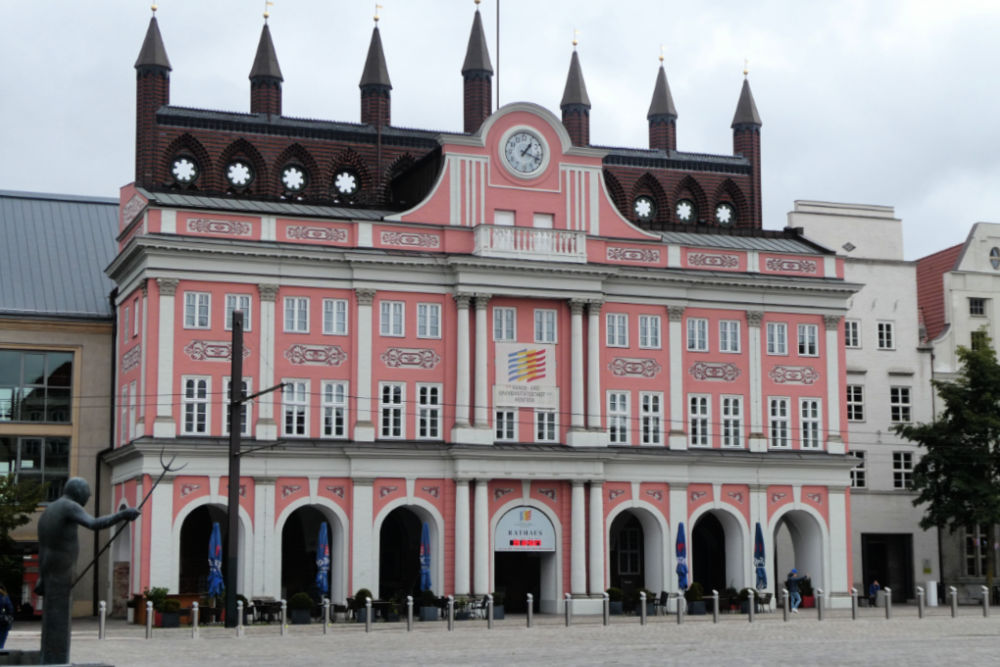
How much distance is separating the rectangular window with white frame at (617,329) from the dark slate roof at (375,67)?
14.3 meters

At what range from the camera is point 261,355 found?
5753 cm

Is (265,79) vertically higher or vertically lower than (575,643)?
higher

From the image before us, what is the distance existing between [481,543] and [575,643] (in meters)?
20.9

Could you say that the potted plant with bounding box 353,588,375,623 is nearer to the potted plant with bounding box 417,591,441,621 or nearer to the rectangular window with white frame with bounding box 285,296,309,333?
the potted plant with bounding box 417,591,441,621

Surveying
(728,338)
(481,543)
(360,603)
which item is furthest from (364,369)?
(728,338)

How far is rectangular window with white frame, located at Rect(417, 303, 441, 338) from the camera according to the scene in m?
59.9

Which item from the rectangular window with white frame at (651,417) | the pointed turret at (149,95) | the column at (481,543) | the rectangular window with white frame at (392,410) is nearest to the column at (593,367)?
the rectangular window with white frame at (651,417)

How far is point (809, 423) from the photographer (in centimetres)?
6506

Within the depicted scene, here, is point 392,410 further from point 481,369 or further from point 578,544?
point 578,544

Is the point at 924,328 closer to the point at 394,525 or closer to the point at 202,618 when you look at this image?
the point at 394,525

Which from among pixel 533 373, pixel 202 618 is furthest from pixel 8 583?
pixel 533 373

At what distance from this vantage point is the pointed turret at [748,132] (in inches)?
2931

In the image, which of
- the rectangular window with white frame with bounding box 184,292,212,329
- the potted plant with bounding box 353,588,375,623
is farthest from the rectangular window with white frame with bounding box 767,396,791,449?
the rectangular window with white frame with bounding box 184,292,212,329

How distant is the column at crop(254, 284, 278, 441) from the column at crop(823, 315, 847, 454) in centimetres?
2248
